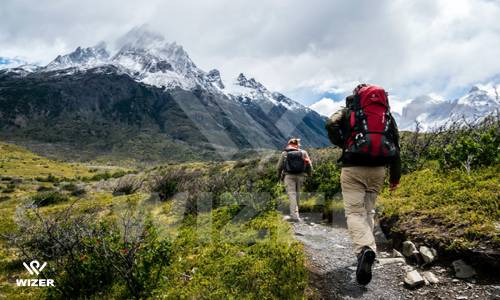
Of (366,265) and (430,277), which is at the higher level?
(366,265)

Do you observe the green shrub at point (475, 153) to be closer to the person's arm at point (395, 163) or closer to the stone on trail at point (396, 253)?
the stone on trail at point (396, 253)

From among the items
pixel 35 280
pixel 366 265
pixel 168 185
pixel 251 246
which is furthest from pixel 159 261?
pixel 168 185

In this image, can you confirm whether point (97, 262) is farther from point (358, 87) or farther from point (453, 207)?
point (453, 207)

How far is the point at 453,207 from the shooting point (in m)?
6.45

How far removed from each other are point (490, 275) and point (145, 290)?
4747 mm

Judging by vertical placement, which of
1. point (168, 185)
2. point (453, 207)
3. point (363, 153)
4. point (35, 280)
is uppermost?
point (363, 153)

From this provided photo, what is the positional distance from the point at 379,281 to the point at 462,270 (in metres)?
1.13

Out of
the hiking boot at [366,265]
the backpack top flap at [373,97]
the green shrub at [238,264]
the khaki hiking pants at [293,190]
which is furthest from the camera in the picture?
the khaki hiking pants at [293,190]

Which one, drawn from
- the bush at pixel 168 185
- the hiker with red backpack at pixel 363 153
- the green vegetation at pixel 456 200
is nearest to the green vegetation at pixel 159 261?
the hiker with red backpack at pixel 363 153

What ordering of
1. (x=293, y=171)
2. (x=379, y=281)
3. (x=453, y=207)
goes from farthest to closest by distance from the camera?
(x=293, y=171) → (x=453, y=207) → (x=379, y=281)

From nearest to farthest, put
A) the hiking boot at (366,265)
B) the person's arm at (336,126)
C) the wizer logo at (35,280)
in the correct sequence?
the hiking boot at (366,265), the person's arm at (336,126), the wizer logo at (35,280)

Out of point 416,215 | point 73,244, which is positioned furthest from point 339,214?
point 73,244

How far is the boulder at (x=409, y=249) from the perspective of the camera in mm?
5969

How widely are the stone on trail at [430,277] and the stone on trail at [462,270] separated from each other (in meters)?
0.30
